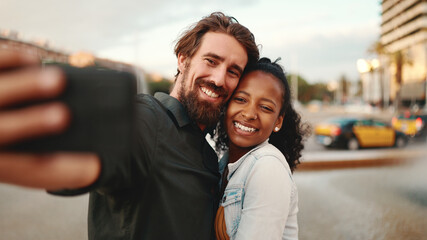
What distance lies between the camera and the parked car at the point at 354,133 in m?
11.7

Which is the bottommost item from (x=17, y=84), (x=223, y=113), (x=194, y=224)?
(x=194, y=224)

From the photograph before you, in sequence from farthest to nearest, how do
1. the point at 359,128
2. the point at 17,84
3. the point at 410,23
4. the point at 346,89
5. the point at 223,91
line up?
the point at 346,89 → the point at 410,23 → the point at 359,128 → the point at 223,91 → the point at 17,84

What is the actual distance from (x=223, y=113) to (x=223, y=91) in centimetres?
31

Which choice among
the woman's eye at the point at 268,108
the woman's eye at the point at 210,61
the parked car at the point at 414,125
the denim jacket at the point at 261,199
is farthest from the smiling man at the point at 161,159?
the parked car at the point at 414,125

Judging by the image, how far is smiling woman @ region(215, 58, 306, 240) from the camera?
1.41 metres

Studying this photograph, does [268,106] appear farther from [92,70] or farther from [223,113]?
[92,70]

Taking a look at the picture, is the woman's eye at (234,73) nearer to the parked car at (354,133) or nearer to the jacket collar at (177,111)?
the jacket collar at (177,111)

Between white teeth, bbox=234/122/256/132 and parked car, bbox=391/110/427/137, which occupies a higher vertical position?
white teeth, bbox=234/122/256/132

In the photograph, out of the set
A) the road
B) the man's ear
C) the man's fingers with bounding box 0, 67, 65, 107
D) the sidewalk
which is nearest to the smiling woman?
the man's ear

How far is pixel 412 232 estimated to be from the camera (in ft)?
14.9

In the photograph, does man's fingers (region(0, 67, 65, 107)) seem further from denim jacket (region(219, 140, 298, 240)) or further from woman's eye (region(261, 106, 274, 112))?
woman's eye (region(261, 106, 274, 112))

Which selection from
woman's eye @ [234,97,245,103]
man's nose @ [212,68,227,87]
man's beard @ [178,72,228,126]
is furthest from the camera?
woman's eye @ [234,97,245,103]

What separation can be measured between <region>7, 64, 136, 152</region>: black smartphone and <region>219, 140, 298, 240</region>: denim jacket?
1037 mm

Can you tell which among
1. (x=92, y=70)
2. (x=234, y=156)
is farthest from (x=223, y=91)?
(x=92, y=70)
